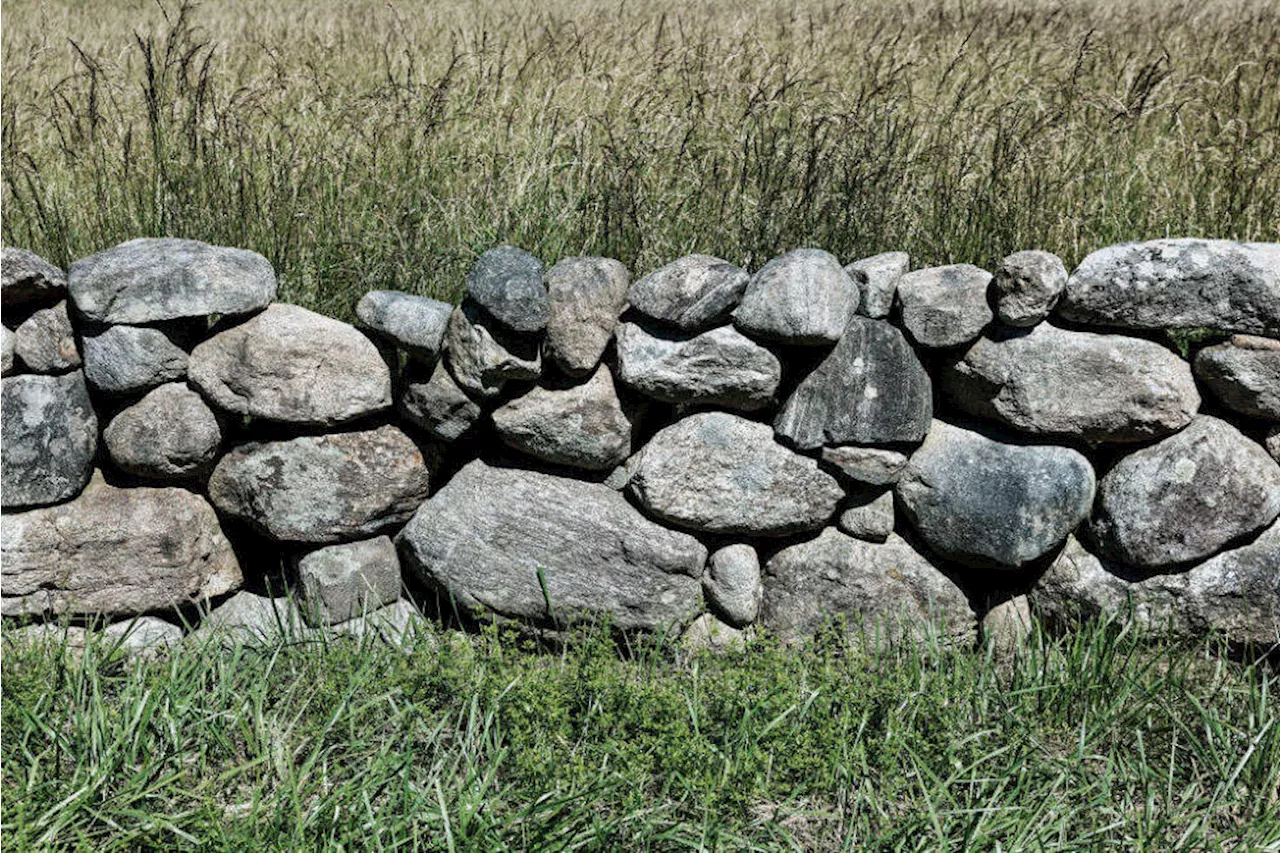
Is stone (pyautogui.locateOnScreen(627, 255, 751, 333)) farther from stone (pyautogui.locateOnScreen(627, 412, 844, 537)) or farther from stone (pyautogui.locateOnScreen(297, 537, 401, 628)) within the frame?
stone (pyautogui.locateOnScreen(297, 537, 401, 628))

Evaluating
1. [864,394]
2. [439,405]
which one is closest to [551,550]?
[439,405]

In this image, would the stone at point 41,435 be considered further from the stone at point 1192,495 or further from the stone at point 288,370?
the stone at point 1192,495

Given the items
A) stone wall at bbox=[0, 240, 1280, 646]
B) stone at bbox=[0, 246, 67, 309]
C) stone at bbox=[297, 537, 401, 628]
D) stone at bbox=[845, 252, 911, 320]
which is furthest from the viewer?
stone at bbox=[297, 537, 401, 628]

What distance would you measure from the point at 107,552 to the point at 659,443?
1.52m

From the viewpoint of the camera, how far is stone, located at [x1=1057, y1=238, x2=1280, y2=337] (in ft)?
9.32

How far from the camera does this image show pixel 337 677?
9.53ft

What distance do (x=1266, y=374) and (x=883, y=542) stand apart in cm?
107

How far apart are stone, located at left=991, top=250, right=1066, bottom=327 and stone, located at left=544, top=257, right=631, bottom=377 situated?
1002 mm

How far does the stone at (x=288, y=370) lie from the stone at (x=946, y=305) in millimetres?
1442

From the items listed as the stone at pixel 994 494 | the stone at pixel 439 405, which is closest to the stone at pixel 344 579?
the stone at pixel 439 405

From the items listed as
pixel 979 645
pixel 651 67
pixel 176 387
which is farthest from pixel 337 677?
pixel 651 67

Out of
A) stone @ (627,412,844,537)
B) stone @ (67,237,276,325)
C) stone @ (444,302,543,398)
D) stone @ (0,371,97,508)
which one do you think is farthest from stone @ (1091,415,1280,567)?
stone @ (0,371,97,508)

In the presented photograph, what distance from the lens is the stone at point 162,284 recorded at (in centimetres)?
288

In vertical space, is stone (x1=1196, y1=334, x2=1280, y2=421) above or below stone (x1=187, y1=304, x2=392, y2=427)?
above
